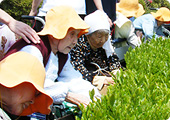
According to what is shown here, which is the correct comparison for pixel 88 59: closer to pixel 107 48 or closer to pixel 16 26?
pixel 107 48

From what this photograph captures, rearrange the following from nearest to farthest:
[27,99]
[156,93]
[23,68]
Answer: [23,68] < [27,99] < [156,93]

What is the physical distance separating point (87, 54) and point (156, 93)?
174 centimetres

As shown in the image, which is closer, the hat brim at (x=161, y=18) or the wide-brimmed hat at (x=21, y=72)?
the wide-brimmed hat at (x=21, y=72)

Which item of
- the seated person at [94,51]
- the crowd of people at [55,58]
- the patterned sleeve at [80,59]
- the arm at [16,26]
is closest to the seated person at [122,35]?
the crowd of people at [55,58]

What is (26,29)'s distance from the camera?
7.29 feet

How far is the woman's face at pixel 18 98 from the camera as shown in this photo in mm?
1690

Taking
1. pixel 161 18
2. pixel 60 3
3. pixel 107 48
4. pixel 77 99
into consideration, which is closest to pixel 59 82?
pixel 77 99

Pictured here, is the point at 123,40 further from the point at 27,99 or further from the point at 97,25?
the point at 27,99

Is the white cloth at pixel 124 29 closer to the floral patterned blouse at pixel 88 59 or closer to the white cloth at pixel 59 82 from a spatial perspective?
the floral patterned blouse at pixel 88 59

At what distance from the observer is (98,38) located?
11.9 feet

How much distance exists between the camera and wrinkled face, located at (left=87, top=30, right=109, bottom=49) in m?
3.59

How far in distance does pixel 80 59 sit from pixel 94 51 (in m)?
0.38

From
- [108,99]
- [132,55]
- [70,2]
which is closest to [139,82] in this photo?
[108,99]

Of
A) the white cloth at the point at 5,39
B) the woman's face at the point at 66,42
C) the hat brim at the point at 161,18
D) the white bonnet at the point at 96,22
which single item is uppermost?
the white cloth at the point at 5,39
